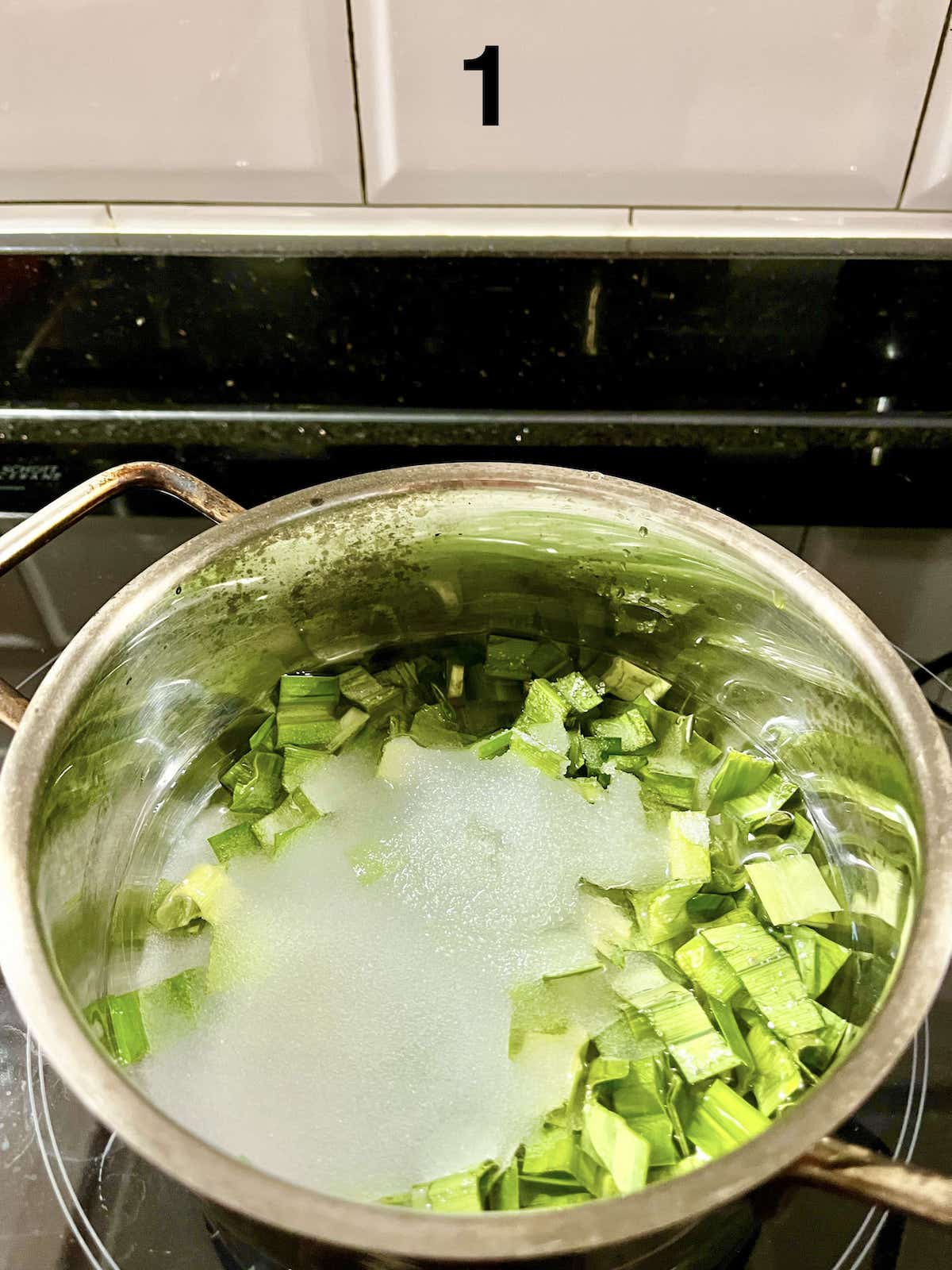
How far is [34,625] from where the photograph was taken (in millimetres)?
758

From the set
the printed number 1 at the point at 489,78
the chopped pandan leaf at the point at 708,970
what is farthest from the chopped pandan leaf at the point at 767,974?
the printed number 1 at the point at 489,78

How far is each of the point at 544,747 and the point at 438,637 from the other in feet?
0.42

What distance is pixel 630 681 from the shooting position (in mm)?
732

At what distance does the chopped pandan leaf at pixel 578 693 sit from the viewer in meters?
0.71

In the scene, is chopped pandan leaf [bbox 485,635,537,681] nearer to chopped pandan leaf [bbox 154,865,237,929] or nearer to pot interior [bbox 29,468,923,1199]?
pot interior [bbox 29,468,923,1199]

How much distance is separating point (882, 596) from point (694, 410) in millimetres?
224

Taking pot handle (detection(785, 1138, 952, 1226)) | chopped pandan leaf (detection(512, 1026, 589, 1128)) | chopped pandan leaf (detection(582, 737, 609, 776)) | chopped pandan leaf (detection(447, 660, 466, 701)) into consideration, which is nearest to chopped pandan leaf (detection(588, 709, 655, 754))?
chopped pandan leaf (detection(582, 737, 609, 776))

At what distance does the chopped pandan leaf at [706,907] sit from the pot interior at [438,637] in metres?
0.07

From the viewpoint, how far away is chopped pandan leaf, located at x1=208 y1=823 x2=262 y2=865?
2.09 feet

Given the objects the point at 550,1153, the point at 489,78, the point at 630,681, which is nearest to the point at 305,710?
the point at 630,681

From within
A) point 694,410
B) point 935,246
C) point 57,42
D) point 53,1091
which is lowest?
point 53,1091

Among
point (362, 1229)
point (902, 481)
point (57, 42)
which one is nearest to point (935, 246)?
point (902, 481)

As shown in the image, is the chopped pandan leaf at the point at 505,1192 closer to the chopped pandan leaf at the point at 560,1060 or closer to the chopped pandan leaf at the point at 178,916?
the chopped pandan leaf at the point at 560,1060

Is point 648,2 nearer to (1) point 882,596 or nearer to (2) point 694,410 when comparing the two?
(2) point 694,410
